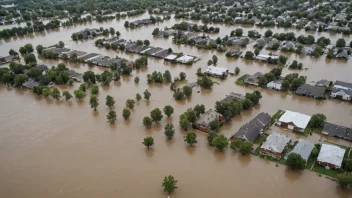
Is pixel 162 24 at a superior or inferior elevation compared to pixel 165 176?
superior

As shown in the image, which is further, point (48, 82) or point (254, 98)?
point (48, 82)

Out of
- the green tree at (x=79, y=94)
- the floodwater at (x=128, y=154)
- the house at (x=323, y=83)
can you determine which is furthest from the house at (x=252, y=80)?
the green tree at (x=79, y=94)

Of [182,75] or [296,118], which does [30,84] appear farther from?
[296,118]

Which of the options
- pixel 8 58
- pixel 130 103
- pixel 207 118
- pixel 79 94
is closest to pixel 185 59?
pixel 130 103

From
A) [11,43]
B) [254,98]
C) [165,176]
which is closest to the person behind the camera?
[165,176]

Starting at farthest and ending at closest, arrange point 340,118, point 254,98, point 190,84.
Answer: point 190,84 < point 254,98 < point 340,118

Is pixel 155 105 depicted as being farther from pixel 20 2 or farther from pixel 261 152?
pixel 20 2

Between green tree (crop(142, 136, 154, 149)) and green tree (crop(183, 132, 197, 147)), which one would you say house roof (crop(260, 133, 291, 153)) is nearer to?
green tree (crop(183, 132, 197, 147))

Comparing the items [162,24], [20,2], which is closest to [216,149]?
[162,24]
